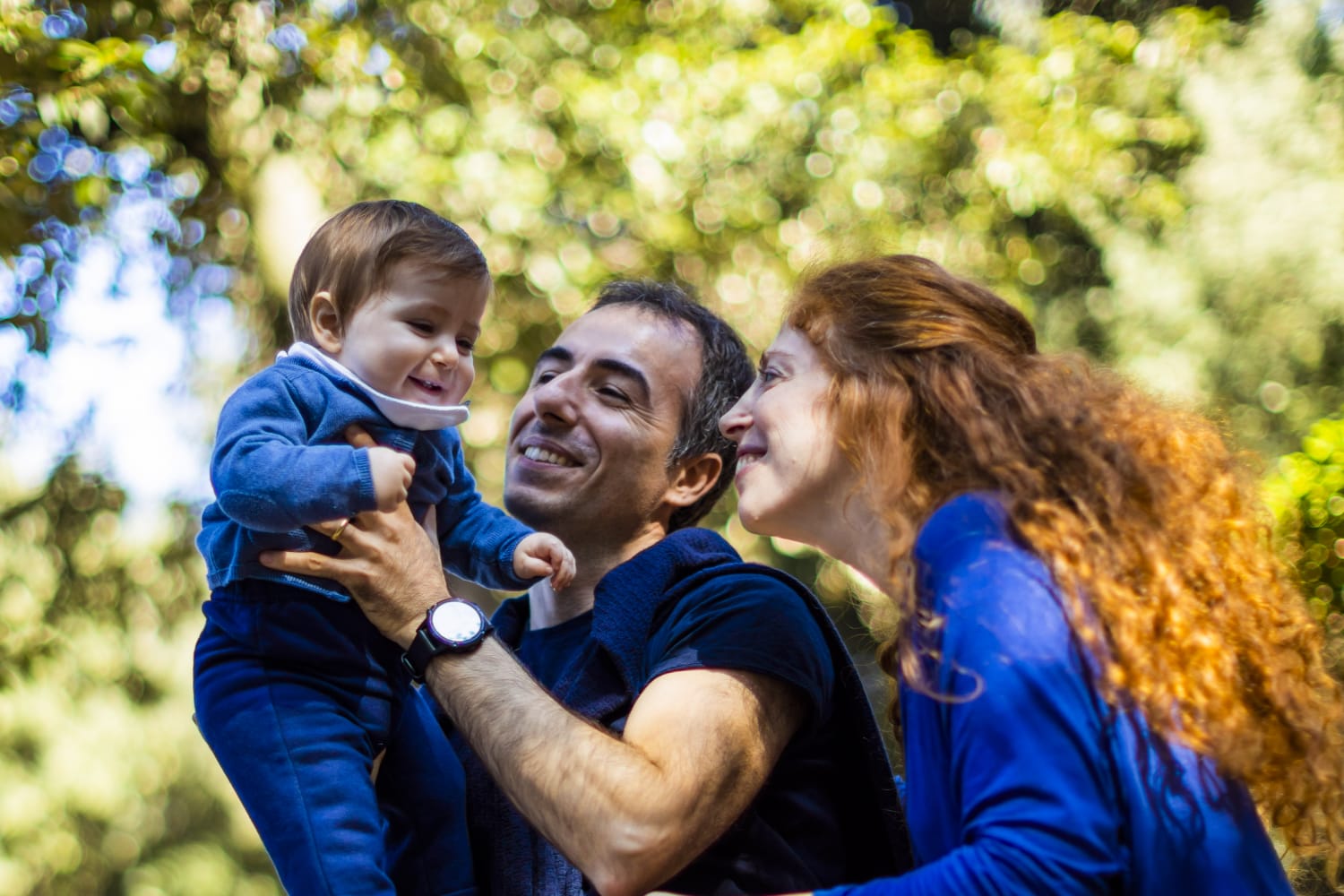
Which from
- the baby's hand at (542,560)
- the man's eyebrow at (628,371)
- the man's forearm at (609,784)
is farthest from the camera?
the man's eyebrow at (628,371)

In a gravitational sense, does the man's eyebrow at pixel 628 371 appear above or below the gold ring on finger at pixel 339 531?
above

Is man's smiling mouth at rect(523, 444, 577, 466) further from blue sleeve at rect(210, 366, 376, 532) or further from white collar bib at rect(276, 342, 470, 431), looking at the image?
blue sleeve at rect(210, 366, 376, 532)

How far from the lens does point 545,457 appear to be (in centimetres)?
298

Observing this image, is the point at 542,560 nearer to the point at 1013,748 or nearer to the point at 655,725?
Result: the point at 655,725

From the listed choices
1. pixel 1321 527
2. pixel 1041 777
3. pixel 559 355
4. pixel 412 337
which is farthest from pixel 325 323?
pixel 1321 527

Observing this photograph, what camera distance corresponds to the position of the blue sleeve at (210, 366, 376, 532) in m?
2.01

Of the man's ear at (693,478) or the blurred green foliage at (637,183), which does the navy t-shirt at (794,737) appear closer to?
the man's ear at (693,478)

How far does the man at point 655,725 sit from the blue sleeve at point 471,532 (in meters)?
0.20

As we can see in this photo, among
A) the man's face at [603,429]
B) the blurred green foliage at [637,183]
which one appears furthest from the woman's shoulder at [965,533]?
the blurred green foliage at [637,183]

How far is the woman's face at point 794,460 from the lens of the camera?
201cm

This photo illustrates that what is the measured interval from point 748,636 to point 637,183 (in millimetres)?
4076

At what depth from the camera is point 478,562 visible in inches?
100

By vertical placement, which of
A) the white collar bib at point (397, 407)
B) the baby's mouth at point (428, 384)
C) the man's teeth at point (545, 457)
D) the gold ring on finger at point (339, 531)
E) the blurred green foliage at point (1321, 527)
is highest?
the blurred green foliage at point (1321, 527)

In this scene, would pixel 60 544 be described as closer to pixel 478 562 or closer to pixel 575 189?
pixel 575 189
